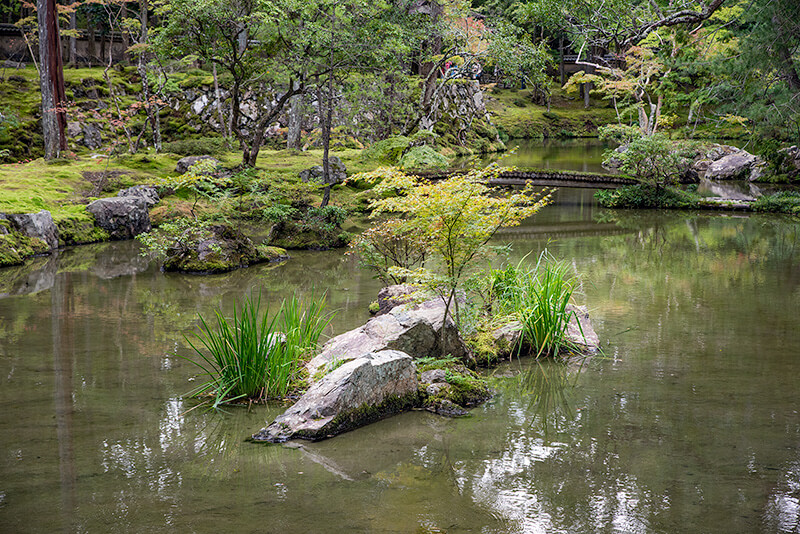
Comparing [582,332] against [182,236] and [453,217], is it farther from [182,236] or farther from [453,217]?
[182,236]

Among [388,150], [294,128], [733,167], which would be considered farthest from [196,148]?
[733,167]

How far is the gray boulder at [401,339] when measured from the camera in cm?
622

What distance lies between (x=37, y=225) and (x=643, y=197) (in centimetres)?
1639

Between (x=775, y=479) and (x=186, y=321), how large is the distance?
6.77 m

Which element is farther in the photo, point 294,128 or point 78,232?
point 294,128

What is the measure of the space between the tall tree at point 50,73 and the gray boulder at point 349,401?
53.4ft

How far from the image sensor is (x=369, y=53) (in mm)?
15398

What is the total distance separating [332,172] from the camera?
18.6m

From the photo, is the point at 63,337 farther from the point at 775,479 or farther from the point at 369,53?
the point at 369,53

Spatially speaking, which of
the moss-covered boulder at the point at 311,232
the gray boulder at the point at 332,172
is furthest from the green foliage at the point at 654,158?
the moss-covered boulder at the point at 311,232

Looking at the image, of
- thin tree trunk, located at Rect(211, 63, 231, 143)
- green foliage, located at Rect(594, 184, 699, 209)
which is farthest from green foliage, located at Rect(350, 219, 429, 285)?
thin tree trunk, located at Rect(211, 63, 231, 143)

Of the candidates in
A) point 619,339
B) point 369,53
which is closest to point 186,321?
point 619,339

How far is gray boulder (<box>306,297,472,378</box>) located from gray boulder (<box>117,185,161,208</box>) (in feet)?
35.4

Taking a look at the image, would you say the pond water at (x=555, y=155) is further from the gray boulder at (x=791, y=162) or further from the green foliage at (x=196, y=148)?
the green foliage at (x=196, y=148)
